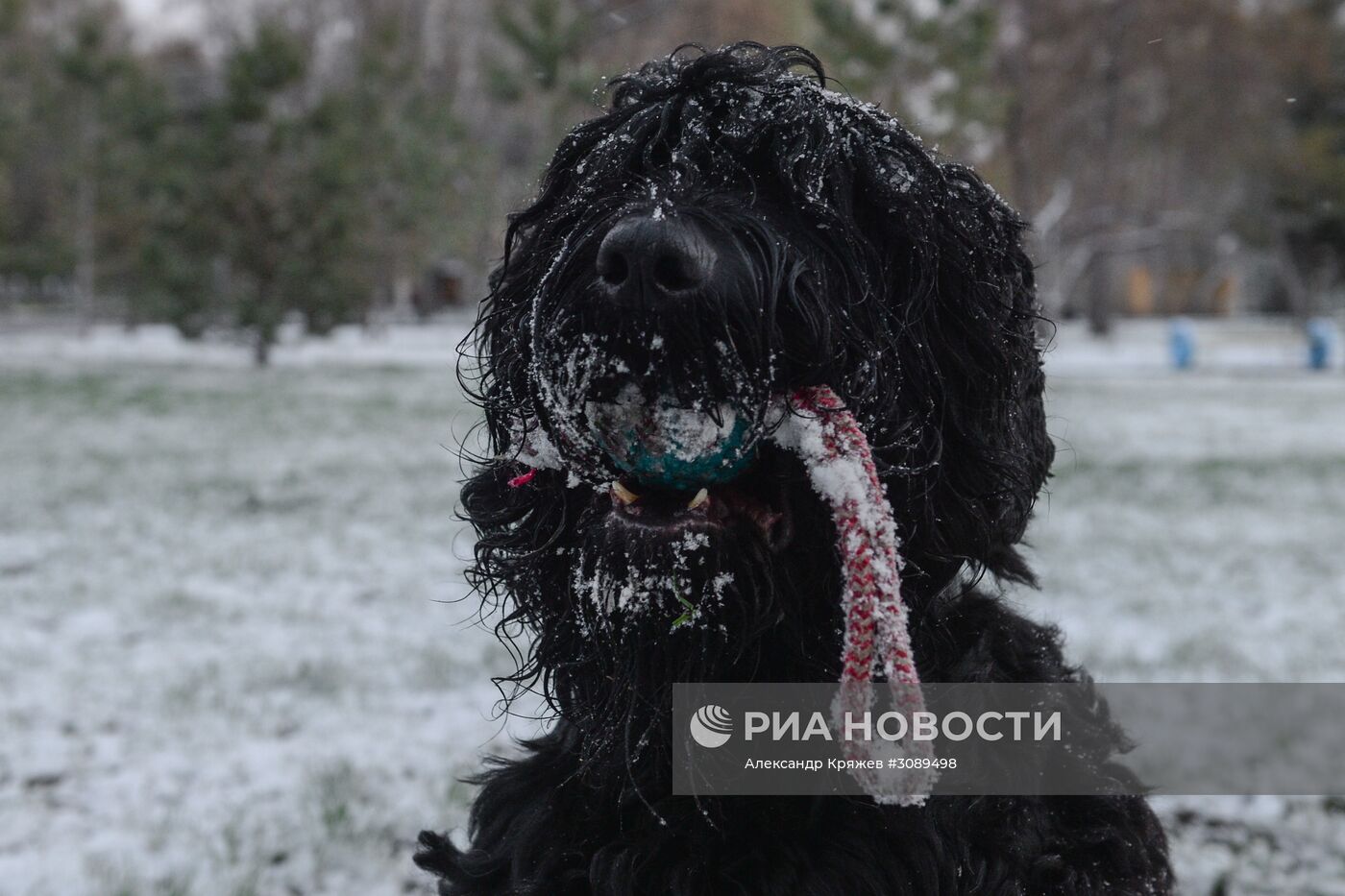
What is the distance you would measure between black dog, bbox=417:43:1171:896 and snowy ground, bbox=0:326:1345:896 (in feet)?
2.18

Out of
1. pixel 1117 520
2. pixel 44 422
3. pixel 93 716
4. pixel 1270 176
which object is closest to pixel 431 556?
pixel 93 716

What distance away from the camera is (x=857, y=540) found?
5.18 feet

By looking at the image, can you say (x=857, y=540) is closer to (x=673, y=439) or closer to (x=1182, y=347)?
(x=673, y=439)

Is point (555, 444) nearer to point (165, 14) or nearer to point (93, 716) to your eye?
point (93, 716)

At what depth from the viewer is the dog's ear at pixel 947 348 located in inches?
69.0

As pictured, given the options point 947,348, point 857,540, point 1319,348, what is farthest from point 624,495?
point 1319,348

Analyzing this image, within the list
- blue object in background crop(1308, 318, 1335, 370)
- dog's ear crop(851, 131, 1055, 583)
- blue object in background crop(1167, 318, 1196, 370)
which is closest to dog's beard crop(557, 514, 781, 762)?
dog's ear crop(851, 131, 1055, 583)

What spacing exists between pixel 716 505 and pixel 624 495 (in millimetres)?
137

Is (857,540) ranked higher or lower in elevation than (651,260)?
lower

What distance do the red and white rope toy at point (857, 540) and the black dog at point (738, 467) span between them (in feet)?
0.15

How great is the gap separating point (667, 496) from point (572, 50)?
65.1 ft

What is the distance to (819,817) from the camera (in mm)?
1792

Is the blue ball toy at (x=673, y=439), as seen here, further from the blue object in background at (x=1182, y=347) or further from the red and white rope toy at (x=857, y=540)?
the blue object in background at (x=1182, y=347)

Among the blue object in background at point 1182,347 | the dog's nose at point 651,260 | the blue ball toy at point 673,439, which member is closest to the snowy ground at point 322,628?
the blue ball toy at point 673,439
